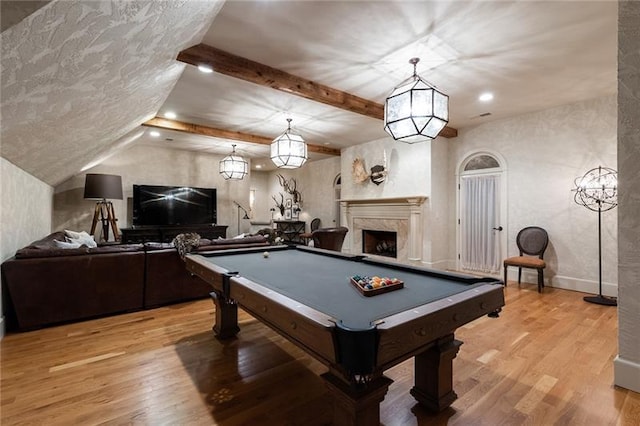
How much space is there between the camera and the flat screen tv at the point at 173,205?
22.5 ft

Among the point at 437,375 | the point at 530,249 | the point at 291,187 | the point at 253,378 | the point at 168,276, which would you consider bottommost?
the point at 253,378

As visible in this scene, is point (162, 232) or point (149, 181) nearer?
point (162, 232)

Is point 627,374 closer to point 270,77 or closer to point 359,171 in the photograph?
point 270,77

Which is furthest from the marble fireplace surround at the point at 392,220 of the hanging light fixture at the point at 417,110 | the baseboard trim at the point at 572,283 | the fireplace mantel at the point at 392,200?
the hanging light fixture at the point at 417,110

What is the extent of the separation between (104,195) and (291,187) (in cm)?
533

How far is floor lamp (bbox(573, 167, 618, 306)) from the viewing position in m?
3.99

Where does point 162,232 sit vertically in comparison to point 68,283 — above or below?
above

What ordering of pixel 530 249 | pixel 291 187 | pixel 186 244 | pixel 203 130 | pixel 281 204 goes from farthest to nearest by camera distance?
pixel 281 204, pixel 291 187, pixel 203 130, pixel 530 249, pixel 186 244

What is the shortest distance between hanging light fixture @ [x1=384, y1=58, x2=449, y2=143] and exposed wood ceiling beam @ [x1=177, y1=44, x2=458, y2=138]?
123 centimetres

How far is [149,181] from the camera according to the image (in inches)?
285

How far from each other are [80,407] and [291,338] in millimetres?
1582

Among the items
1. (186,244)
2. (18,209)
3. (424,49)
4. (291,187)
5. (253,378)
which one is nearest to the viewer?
(253,378)

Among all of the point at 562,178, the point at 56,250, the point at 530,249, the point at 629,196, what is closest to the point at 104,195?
the point at 56,250

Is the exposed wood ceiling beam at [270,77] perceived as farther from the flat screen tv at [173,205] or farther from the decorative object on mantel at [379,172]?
the flat screen tv at [173,205]
